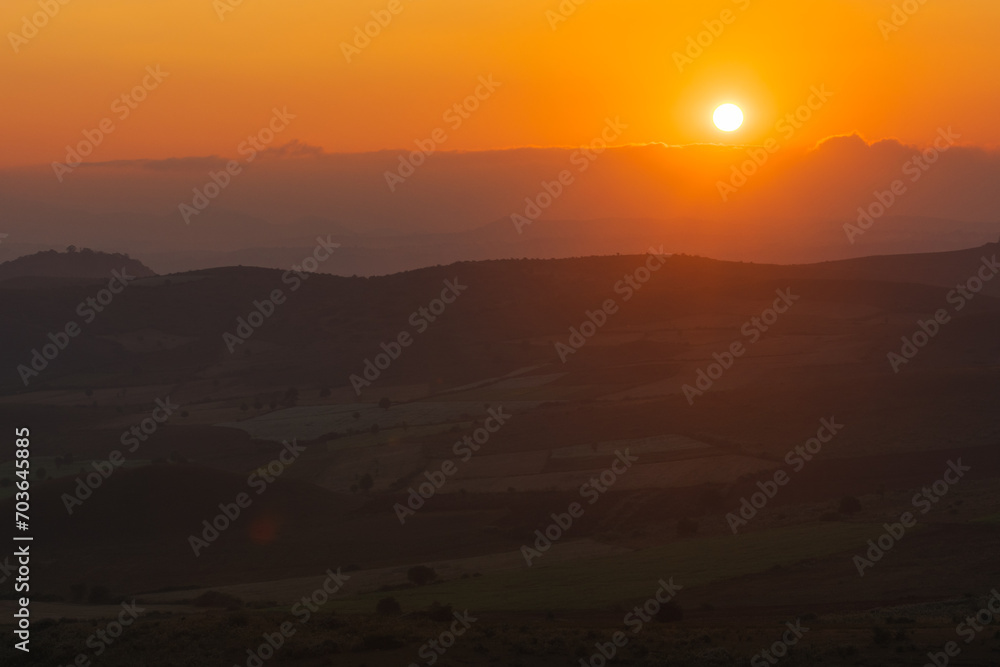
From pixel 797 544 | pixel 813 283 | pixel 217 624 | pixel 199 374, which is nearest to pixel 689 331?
pixel 813 283

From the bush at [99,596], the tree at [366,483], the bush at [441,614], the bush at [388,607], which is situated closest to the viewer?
the bush at [441,614]

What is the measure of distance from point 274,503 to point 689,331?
216ft

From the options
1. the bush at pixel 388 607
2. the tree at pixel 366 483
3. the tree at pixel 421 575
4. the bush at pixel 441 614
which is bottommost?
the bush at pixel 441 614

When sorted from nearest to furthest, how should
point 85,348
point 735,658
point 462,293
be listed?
1. point 735,658
2. point 85,348
3. point 462,293

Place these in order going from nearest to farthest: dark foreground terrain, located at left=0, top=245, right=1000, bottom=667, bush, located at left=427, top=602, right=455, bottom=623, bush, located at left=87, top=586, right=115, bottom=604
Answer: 1. dark foreground terrain, located at left=0, top=245, right=1000, bottom=667
2. bush, located at left=427, top=602, right=455, bottom=623
3. bush, located at left=87, top=586, right=115, bottom=604

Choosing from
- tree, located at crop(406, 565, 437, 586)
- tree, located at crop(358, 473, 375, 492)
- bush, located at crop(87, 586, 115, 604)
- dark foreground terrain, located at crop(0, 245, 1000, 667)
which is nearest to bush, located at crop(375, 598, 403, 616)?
dark foreground terrain, located at crop(0, 245, 1000, 667)

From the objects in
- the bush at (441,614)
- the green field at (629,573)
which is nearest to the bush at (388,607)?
the green field at (629,573)

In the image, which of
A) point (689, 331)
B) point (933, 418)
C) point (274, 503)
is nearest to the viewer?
point (274, 503)

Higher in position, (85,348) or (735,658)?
(85,348)

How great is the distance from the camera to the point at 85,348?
445ft

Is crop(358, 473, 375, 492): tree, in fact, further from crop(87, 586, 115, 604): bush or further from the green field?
crop(87, 586, 115, 604): bush

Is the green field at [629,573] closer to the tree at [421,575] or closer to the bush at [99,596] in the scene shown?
the tree at [421,575]

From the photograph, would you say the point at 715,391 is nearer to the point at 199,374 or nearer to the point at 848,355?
the point at 848,355

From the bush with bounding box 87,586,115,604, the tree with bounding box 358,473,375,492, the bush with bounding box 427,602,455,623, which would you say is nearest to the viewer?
the bush with bounding box 427,602,455,623
